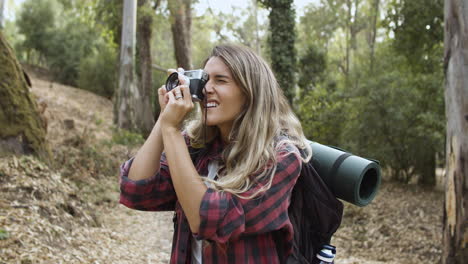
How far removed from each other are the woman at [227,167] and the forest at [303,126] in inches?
70.6

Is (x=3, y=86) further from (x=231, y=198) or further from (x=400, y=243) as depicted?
(x=400, y=243)

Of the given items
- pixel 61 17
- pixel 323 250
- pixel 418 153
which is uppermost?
pixel 61 17

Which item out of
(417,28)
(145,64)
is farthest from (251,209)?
(145,64)

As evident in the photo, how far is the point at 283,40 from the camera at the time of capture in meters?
11.0

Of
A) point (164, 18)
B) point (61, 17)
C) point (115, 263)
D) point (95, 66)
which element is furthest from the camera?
point (61, 17)

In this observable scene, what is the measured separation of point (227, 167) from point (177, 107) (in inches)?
11.7

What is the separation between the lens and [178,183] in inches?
57.2

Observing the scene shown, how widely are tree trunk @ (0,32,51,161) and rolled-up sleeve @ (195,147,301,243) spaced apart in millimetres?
4198

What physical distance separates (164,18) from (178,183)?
1371 cm

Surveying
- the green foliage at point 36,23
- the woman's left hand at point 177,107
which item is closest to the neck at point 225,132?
the woman's left hand at point 177,107

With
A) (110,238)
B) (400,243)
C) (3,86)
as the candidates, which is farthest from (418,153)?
(3,86)

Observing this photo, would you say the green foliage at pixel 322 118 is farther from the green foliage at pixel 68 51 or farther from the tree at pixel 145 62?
the green foliage at pixel 68 51

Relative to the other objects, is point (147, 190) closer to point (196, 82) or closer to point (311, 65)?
point (196, 82)

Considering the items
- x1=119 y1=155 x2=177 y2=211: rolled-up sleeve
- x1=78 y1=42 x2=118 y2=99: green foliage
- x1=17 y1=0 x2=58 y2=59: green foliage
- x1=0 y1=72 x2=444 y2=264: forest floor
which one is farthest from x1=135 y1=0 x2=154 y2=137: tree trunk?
x1=119 y1=155 x2=177 y2=211: rolled-up sleeve
